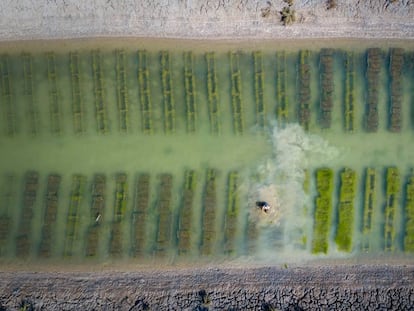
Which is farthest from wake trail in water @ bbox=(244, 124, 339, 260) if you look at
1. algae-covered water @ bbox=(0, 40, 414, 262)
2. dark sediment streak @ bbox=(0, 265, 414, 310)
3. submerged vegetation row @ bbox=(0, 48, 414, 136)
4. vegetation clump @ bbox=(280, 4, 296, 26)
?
vegetation clump @ bbox=(280, 4, 296, 26)

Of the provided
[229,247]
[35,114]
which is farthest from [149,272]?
[35,114]

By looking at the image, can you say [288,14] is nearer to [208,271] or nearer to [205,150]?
[205,150]

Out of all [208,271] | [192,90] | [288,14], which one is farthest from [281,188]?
[288,14]

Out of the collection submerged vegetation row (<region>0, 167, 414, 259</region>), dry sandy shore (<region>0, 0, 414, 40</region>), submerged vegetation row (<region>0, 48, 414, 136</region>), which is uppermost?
dry sandy shore (<region>0, 0, 414, 40</region>)

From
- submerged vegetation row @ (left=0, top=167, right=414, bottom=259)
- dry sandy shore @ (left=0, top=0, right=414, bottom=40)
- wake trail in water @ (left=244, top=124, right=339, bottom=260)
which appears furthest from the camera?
wake trail in water @ (left=244, top=124, right=339, bottom=260)

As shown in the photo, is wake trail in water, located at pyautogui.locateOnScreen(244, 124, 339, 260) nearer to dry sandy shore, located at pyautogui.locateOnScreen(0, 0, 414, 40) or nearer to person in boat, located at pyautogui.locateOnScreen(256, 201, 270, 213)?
person in boat, located at pyautogui.locateOnScreen(256, 201, 270, 213)

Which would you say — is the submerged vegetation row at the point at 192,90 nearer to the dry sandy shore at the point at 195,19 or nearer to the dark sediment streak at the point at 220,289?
the dry sandy shore at the point at 195,19

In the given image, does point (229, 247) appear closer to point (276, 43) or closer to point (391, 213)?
point (391, 213)
